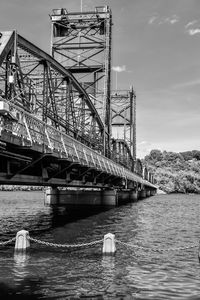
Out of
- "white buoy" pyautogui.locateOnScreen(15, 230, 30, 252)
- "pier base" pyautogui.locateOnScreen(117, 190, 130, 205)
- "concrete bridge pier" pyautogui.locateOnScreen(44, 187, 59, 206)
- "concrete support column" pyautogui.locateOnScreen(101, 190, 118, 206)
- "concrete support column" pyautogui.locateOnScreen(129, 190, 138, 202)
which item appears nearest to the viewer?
"white buoy" pyautogui.locateOnScreen(15, 230, 30, 252)

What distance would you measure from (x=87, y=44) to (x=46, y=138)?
6116cm

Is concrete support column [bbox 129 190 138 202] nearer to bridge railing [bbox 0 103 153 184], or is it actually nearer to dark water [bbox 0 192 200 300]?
bridge railing [bbox 0 103 153 184]

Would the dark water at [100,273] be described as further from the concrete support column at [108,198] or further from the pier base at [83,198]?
the concrete support column at [108,198]

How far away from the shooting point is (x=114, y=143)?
10394 cm

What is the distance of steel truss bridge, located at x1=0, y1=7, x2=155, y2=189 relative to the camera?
23.1 m

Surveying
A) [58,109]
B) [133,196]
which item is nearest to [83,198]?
[58,109]

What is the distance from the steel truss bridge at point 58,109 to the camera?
23141 millimetres

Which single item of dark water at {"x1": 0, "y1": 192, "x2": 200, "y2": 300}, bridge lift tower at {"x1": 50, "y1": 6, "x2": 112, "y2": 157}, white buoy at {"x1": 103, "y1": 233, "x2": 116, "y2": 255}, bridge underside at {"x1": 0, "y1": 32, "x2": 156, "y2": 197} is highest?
bridge lift tower at {"x1": 50, "y1": 6, "x2": 112, "y2": 157}

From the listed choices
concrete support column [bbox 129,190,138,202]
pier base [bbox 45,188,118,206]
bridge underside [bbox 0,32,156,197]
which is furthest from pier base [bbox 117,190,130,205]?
bridge underside [bbox 0,32,156,197]

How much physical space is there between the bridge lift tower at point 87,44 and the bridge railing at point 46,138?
40.6 meters

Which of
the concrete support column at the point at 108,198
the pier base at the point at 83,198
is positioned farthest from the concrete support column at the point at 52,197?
the concrete support column at the point at 108,198

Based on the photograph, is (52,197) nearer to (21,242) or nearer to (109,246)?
(21,242)

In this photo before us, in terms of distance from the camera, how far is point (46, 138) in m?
28.7

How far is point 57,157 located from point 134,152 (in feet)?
371
